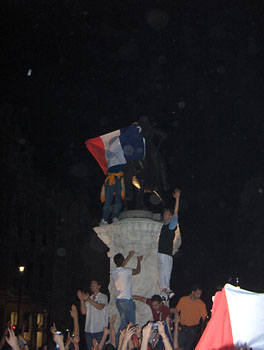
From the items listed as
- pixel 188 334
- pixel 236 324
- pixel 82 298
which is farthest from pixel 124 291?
pixel 236 324

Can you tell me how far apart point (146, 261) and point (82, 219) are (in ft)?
119

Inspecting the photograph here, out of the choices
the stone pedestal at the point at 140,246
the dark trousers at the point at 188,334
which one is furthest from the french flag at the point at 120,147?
the dark trousers at the point at 188,334

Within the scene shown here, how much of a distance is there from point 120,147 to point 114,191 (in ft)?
3.64

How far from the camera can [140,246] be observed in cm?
A: 970

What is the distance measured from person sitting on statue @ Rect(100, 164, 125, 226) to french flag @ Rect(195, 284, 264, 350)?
6274mm

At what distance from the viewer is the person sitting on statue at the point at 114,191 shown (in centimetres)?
1028

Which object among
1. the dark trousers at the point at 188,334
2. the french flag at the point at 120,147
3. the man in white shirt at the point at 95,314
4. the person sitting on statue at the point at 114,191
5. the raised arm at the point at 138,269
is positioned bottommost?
the dark trousers at the point at 188,334

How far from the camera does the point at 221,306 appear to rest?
12.8 ft

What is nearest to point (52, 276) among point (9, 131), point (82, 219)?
point (82, 219)

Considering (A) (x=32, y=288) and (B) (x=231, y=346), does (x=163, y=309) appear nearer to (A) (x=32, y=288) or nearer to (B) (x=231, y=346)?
(B) (x=231, y=346)

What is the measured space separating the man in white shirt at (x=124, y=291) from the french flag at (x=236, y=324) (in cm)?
458

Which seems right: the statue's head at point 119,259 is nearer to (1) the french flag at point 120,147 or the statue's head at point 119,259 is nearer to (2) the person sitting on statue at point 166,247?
(2) the person sitting on statue at point 166,247

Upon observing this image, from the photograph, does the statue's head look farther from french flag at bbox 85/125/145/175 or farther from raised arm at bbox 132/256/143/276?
french flag at bbox 85/125/145/175

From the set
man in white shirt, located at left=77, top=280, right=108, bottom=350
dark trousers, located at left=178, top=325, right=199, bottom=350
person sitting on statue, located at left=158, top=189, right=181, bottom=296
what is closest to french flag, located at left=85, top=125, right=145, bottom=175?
person sitting on statue, located at left=158, top=189, right=181, bottom=296
